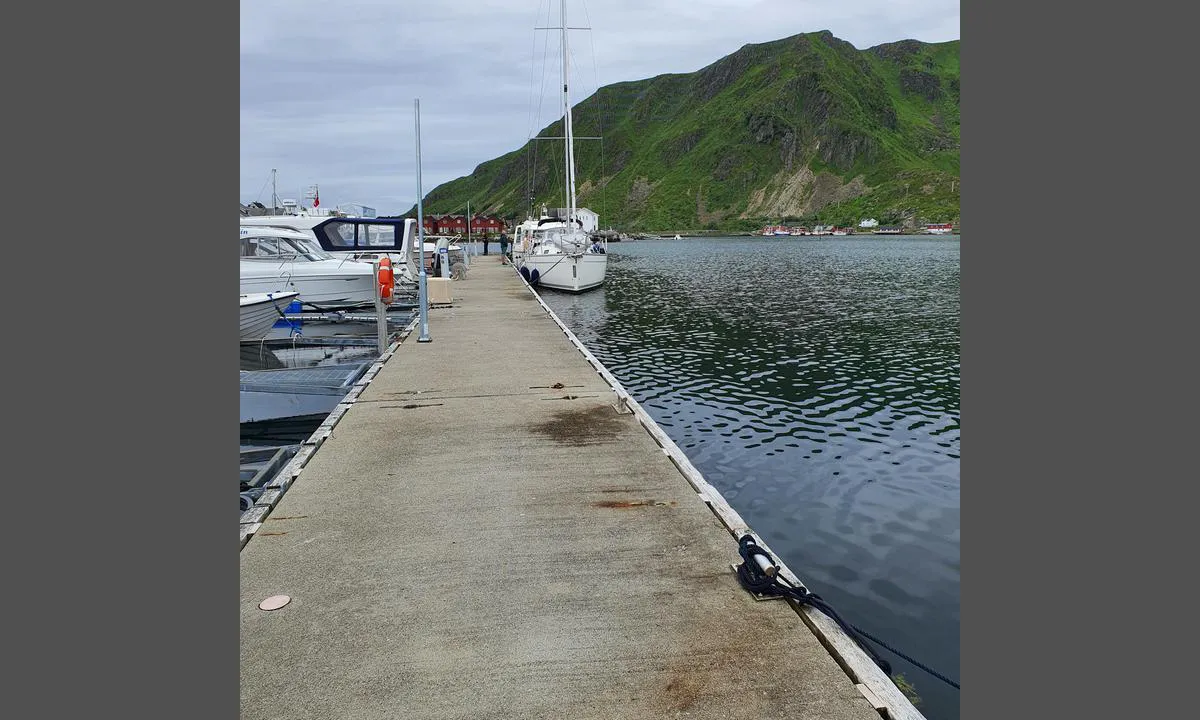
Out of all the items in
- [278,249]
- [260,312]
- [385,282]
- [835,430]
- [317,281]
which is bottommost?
[835,430]

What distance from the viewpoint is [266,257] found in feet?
74.8

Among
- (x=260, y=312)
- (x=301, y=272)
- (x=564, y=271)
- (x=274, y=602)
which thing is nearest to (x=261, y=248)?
(x=301, y=272)

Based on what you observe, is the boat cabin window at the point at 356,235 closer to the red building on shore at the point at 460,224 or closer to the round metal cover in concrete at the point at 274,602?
the round metal cover in concrete at the point at 274,602

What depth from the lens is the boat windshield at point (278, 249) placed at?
22828 mm

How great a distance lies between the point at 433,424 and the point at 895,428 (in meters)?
8.37

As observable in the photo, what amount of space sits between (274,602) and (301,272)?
19605mm

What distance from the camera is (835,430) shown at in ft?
44.7

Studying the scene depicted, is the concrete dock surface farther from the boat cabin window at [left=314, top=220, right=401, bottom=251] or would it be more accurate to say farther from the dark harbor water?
the boat cabin window at [left=314, top=220, right=401, bottom=251]

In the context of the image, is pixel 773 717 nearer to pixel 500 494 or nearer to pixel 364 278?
pixel 500 494

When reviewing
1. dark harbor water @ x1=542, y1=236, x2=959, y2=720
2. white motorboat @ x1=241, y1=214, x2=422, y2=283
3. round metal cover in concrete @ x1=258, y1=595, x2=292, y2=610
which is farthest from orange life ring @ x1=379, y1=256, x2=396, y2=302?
white motorboat @ x1=241, y1=214, x2=422, y2=283

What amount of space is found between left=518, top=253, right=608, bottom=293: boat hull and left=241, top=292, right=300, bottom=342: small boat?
2069 cm

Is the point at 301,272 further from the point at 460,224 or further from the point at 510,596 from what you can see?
the point at 460,224

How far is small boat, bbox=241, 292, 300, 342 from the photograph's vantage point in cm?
1828

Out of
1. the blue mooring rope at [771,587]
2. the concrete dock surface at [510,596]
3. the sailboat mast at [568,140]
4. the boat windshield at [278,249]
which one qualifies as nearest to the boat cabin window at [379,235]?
the boat windshield at [278,249]
